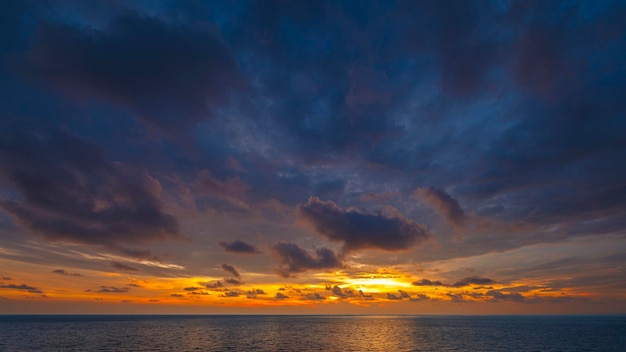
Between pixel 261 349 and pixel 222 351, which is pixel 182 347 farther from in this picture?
pixel 261 349

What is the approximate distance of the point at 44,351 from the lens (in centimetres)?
11288

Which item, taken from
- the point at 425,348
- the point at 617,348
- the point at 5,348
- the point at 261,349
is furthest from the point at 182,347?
the point at 617,348

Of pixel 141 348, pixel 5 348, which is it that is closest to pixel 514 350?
pixel 141 348

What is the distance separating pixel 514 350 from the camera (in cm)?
12419

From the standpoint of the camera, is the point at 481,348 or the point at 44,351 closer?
the point at 44,351

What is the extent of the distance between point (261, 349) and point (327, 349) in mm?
22944

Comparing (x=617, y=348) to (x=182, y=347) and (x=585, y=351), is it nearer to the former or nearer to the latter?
(x=585, y=351)

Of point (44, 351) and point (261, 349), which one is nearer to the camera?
point (44, 351)

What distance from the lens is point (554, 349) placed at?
12556 centimetres

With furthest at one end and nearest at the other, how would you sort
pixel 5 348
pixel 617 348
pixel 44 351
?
pixel 617 348 < pixel 5 348 < pixel 44 351

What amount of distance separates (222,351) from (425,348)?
70.9 m

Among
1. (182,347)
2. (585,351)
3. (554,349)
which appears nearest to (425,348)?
(554,349)

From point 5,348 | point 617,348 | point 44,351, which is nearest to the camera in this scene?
point 44,351

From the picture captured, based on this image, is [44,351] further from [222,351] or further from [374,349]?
[374,349]
